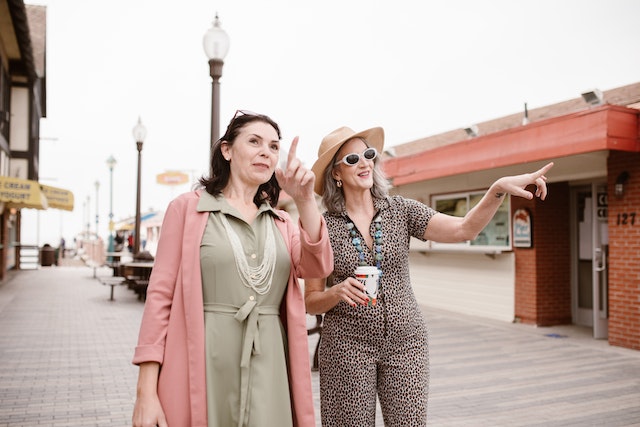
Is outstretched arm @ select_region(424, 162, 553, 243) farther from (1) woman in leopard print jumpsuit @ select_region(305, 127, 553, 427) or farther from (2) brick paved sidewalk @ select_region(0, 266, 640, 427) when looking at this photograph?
(2) brick paved sidewalk @ select_region(0, 266, 640, 427)

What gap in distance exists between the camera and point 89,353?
788 cm

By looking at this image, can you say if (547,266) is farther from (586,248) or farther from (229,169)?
(229,169)

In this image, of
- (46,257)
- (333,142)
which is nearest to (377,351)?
(333,142)

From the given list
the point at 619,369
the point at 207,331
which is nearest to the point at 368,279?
the point at 207,331

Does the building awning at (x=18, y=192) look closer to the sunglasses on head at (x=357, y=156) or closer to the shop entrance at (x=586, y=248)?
the shop entrance at (x=586, y=248)

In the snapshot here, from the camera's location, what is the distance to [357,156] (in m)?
2.55

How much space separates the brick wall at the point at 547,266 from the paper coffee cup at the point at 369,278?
28.6 ft

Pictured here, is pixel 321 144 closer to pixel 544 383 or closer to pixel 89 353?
pixel 544 383

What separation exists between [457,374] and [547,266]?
4575 mm

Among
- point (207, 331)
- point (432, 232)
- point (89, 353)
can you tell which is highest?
point (432, 232)

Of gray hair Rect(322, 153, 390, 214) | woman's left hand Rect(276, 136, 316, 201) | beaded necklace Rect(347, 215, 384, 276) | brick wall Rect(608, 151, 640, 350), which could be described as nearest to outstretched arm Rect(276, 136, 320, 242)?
woman's left hand Rect(276, 136, 316, 201)

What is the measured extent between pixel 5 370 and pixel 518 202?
909 cm

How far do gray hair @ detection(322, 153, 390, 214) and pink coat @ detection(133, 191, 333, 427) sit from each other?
1.97ft

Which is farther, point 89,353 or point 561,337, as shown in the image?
point 561,337
